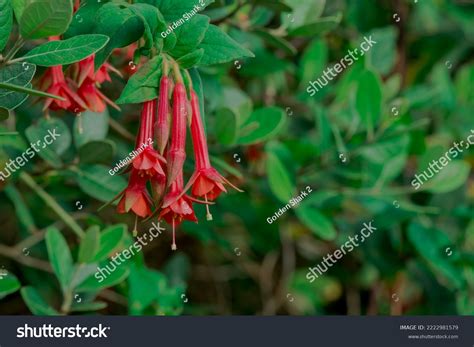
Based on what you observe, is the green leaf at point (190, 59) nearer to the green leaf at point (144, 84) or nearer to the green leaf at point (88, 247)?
the green leaf at point (144, 84)

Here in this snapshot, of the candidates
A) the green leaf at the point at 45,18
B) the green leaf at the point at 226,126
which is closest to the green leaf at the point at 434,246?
the green leaf at the point at 226,126

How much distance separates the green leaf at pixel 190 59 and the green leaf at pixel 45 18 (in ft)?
0.42

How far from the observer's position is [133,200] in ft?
2.82

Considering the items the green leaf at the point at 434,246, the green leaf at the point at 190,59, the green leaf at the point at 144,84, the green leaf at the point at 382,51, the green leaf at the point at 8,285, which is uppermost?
the green leaf at the point at 190,59

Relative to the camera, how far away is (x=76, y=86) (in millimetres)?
934

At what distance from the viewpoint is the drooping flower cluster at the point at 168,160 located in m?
0.82

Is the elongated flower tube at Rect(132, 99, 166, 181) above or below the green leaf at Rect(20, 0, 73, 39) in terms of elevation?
below

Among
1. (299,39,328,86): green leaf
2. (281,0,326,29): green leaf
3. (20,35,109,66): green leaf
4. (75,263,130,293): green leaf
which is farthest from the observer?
(299,39,328,86): green leaf

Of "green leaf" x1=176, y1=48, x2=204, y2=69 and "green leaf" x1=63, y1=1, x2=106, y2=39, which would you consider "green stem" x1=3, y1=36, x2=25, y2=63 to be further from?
"green leaf" x1=176, y1=48, x2=204, y2=69

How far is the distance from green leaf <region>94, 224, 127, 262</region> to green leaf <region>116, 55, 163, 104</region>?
41cm

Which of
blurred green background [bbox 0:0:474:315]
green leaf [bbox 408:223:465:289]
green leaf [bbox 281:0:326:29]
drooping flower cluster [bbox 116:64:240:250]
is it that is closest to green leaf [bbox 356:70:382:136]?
blurred green background [bbox 0:0:474:315]

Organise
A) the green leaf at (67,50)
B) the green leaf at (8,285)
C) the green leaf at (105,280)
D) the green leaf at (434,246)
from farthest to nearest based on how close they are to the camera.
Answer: the green leaf at (434,246), the green leaf at (105,280), the green leaf at (8,285), the green leaf at (67,50)

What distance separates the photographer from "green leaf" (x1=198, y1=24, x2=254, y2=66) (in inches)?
32.0

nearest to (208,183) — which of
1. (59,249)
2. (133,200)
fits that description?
(133,200)
